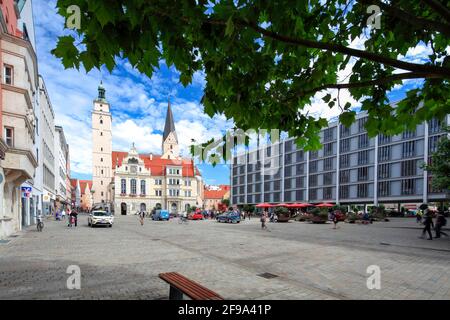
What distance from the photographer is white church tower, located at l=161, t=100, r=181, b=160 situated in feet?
335

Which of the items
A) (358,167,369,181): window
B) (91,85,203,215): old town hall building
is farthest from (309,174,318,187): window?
(91,85,203,215): old town hall building

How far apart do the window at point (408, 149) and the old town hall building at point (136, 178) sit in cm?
5633

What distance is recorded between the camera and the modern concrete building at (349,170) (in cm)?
5741

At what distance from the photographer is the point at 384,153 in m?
63.7

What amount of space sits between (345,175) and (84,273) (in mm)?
71181

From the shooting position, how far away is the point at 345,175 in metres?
71.2

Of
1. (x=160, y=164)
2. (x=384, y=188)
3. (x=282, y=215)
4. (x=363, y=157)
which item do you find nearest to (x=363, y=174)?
(x=363, y=157)

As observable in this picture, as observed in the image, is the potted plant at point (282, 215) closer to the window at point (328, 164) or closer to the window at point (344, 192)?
the window at point (344, 192)

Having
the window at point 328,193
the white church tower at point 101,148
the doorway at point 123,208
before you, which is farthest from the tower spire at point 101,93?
the window at point 328,193

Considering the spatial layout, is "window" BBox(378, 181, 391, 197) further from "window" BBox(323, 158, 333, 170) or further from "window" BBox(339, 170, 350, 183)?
"window" BBox(323, 158, 333, 170)

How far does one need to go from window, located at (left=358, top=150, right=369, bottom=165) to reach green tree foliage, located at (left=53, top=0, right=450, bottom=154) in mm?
68512

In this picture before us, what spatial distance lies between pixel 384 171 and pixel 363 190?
21.1 ft

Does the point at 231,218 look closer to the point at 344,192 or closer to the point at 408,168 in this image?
the point at 408,168

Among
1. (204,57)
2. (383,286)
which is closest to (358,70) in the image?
(204,57)
